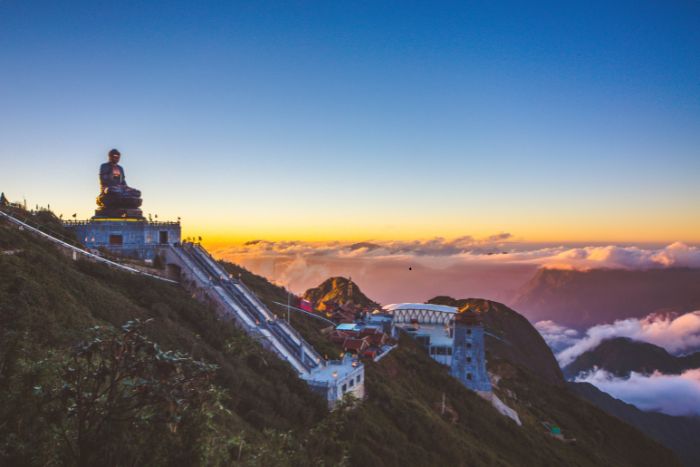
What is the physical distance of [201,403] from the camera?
26.5ft

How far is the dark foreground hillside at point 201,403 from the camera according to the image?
7.91 meters

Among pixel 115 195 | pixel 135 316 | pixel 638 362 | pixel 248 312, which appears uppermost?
pixel 115 195

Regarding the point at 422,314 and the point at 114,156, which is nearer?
the point at 114,156

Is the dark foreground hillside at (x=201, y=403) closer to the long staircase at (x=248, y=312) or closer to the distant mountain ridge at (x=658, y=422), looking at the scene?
the long staircase at (x=248, y=312)

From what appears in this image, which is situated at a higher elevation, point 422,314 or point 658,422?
point 422,314

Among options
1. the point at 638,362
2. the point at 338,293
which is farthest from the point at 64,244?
Answer: the point at 638,362

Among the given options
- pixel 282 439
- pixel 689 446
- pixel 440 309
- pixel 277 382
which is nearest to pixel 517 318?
pixel 689 446

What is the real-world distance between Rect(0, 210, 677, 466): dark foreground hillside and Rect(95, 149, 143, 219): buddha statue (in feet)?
44.2

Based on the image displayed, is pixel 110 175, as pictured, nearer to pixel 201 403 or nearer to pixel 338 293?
pixel 201 403

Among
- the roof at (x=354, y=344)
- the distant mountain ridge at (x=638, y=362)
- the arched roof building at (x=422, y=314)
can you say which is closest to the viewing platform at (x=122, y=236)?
the roof at (x=354, y=344)

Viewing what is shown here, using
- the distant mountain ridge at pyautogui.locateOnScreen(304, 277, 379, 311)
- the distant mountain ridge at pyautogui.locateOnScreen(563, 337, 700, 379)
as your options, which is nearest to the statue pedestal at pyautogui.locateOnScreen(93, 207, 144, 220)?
the distant mountain ridge at pyautogui.locateOnScreen(304, 277, 379, 311)

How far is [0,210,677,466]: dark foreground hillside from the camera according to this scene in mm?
7910

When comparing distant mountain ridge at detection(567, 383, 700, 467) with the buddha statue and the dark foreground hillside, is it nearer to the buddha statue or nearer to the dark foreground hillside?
the dark foreground hillside

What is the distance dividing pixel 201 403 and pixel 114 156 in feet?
156
